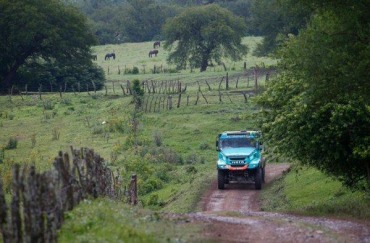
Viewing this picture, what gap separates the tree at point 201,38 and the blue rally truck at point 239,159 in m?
49.3

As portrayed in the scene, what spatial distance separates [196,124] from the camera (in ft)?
164

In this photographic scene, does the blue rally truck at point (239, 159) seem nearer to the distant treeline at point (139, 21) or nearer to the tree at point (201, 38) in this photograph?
the tree at point (201, 38)

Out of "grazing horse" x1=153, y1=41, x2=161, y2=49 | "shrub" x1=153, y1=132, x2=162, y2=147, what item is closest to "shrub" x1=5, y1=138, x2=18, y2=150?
"shrub" x1=153, y1=132, x2=162, y2=147

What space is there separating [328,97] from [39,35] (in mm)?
53513

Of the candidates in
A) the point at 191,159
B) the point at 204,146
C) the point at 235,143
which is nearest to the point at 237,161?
the point at 235,143

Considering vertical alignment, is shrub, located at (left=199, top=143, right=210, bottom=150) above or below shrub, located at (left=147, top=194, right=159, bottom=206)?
above

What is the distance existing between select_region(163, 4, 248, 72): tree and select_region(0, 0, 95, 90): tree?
43.1ft

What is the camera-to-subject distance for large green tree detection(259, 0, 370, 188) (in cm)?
2044

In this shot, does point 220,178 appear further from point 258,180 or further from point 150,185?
point 150,185

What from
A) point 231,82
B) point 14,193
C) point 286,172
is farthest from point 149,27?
point 14,193

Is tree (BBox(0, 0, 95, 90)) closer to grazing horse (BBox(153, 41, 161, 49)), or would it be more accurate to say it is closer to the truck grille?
grazing horse (BBox(153, 41, 161, 49))

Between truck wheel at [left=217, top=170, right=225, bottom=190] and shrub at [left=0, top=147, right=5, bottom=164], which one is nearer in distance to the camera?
truck wheel at [left=217, top=170, right=225, bottom=190]

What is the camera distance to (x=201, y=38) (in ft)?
282

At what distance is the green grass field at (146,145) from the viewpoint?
18406 mm
